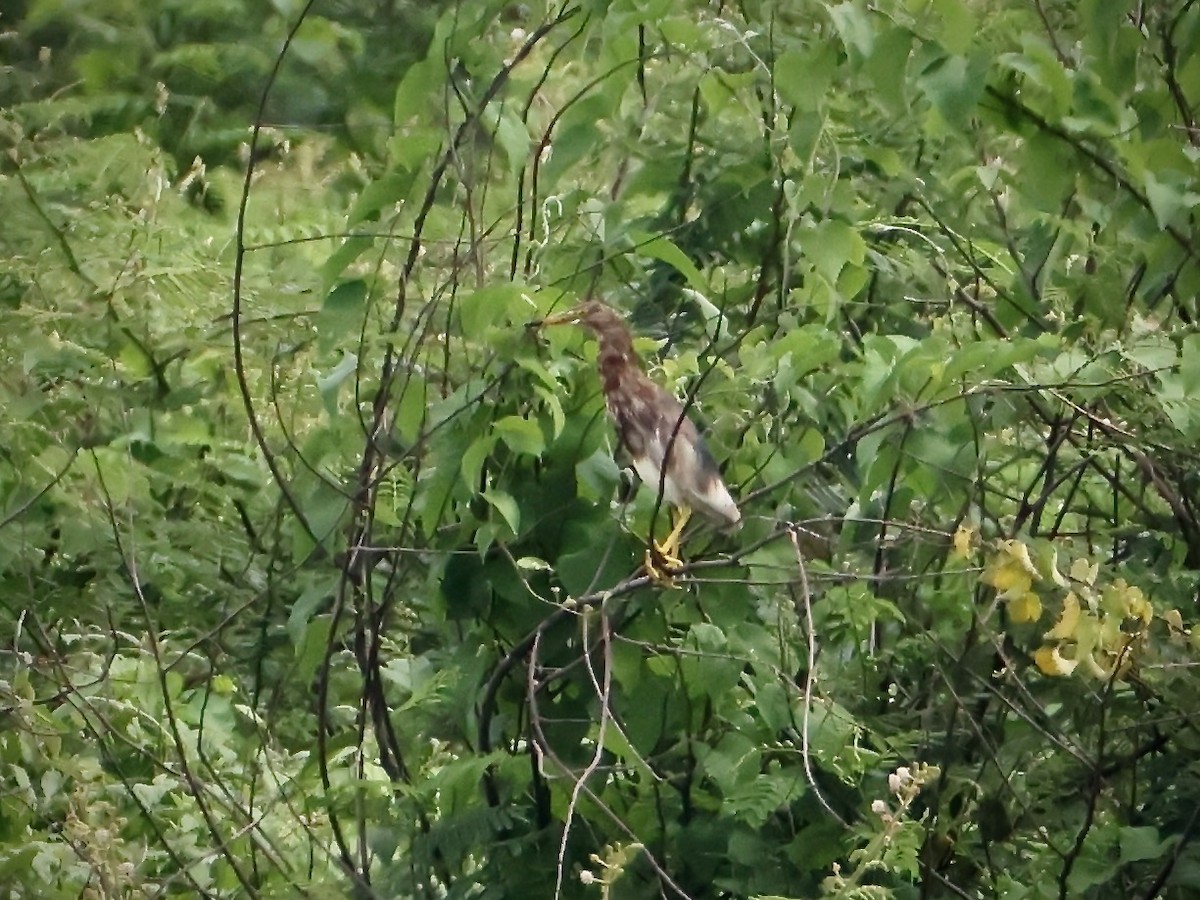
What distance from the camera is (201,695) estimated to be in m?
3.89

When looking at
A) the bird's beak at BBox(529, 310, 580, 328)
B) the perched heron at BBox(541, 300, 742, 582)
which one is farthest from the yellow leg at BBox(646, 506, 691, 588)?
the bird's beak at BBox(529, 310, 580, 328)

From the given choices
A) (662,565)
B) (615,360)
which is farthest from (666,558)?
(615,360)

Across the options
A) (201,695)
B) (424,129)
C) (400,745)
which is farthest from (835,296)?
(201,695)

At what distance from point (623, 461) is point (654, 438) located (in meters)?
0.09

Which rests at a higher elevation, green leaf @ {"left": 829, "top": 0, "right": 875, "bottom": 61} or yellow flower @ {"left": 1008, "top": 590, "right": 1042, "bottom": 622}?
green leaf @ {"left": 829, "top": 0, "right": 875, "bottom": 61}

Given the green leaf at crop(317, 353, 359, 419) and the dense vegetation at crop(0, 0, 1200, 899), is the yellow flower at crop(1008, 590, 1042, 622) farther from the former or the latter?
the green leaf at crop(317, 353, 359, 419)

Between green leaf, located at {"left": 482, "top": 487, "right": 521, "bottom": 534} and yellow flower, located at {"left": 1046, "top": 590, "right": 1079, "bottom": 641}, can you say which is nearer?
yellow flower, located at {"left": 1046, "top": 590, "right": 1079, "bottom": 641}

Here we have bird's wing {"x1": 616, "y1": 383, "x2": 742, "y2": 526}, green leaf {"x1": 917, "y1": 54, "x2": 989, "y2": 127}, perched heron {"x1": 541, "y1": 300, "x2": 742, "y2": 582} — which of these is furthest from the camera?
bird's wing {"x1": 616, "y1": 383, "x2": 742, "y2": 526}

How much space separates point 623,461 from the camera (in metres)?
2.97

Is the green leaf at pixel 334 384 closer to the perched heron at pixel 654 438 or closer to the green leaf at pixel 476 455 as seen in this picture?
the green leaf at pixel 476 455

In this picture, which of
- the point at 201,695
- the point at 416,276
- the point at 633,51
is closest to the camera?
the point at 633,51

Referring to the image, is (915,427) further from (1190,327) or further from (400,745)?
(400,745)

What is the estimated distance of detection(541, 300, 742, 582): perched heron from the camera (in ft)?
8.36

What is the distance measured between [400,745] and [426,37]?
49.7 inches
